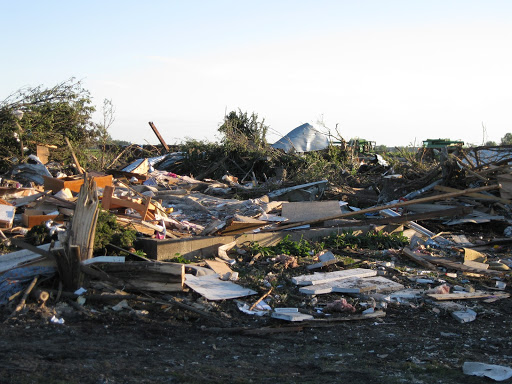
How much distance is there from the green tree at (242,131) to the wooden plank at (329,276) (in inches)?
450

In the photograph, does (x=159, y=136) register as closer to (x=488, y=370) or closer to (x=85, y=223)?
(x=85, y=223)

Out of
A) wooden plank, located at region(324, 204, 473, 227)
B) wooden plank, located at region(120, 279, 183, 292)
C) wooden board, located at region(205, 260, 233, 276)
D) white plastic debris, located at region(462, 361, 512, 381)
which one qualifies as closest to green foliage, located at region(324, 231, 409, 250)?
wooden plank, located at region(324, 204, 473, 227)

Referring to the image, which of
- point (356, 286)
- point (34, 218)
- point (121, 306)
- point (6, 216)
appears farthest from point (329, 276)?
point (6, 216)

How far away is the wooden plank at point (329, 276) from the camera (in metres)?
6.86

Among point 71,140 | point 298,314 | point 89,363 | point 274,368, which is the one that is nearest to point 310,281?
point 298,314

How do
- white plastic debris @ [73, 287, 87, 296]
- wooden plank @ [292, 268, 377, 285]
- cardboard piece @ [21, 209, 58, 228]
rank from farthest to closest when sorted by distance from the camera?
1. cardboard piece @ [21, 209, 58, 228]
2. wooden plank @ [292, 268, 377, 285]
3. white plastic debris @ [73, 287, 87, 296]

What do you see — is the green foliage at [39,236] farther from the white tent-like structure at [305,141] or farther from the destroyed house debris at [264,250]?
the white tent-like structure at [305,141]

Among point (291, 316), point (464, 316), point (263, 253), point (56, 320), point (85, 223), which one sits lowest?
point (464, 316)

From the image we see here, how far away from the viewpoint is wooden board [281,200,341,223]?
10.2 meters

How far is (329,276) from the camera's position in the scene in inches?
281

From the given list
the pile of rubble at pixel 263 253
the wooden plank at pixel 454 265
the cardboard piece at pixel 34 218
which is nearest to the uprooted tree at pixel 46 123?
the pile of rubble at pixel 263 253

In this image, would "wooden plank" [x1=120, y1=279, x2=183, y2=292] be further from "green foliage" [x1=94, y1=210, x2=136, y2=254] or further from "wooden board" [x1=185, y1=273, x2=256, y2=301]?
"green foliage" [x1=94, y1=210, x2=136, y2=254]

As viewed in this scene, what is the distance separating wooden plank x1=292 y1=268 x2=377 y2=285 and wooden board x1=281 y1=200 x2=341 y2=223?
2.69m

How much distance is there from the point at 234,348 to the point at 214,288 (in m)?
1.67
